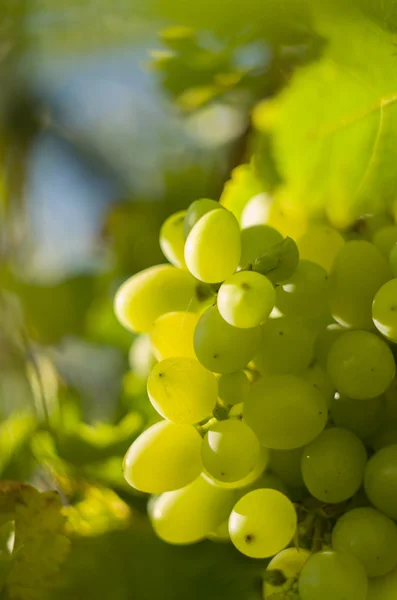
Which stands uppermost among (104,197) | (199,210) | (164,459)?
(199,210)

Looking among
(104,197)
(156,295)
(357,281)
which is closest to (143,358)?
(156,295)

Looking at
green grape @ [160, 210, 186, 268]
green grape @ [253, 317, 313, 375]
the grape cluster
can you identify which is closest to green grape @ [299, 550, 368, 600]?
the grape cluster

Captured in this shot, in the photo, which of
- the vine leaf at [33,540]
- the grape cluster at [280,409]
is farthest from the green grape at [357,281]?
the vine leaf at [33,540]

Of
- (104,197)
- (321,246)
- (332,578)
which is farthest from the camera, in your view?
(104,197)

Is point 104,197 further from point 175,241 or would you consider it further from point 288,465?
point 288,465

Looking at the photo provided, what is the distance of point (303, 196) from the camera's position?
483mm

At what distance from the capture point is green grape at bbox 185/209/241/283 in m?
0.35

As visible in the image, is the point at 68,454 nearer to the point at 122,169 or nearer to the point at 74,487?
the point at 74,487

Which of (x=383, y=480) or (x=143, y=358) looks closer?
(x=383, y=480)

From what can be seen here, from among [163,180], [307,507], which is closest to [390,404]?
[307,507]

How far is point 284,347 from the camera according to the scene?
360mm

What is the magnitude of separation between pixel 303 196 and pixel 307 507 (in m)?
0.24

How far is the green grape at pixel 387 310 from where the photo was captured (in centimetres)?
33

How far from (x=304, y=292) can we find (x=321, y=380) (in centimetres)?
6
